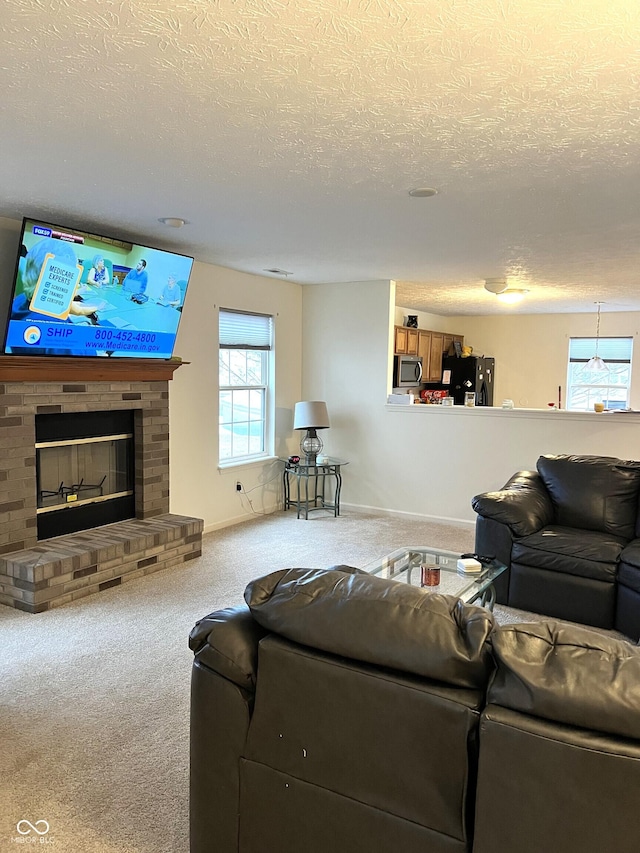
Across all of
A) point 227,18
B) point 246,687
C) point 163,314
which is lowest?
point 246,687

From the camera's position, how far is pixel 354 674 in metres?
1.42

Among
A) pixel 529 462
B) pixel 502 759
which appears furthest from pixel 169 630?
pixel 529 462

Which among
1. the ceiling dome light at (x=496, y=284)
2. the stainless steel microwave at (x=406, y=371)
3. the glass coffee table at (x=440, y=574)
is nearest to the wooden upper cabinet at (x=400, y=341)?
the stainless steel microwave at (x=406, y=371)

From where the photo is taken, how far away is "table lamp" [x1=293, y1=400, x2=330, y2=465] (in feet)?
20.9

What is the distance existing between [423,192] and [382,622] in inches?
96.1

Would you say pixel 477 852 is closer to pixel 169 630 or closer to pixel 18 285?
pixel 169 630

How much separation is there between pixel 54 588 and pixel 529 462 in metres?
4.16

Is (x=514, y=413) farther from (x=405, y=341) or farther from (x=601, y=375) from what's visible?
(x=601, y=375)

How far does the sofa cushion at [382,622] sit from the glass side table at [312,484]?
4592 mm

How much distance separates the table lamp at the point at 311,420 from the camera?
20.9 feet

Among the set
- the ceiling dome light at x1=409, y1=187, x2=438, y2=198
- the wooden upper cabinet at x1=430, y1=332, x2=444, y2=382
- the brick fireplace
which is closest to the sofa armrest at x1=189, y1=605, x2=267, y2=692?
the ceiling dome light at x1=409, y1=187, x2=438, y2=198

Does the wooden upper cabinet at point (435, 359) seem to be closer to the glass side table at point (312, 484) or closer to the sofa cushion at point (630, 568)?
the glass side table at point (312, 484)

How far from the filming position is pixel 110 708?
8.96ft

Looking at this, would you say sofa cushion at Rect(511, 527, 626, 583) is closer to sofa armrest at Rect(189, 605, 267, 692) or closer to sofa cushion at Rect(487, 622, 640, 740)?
sofa cushion at Rect(487, 622, 640, 740)
